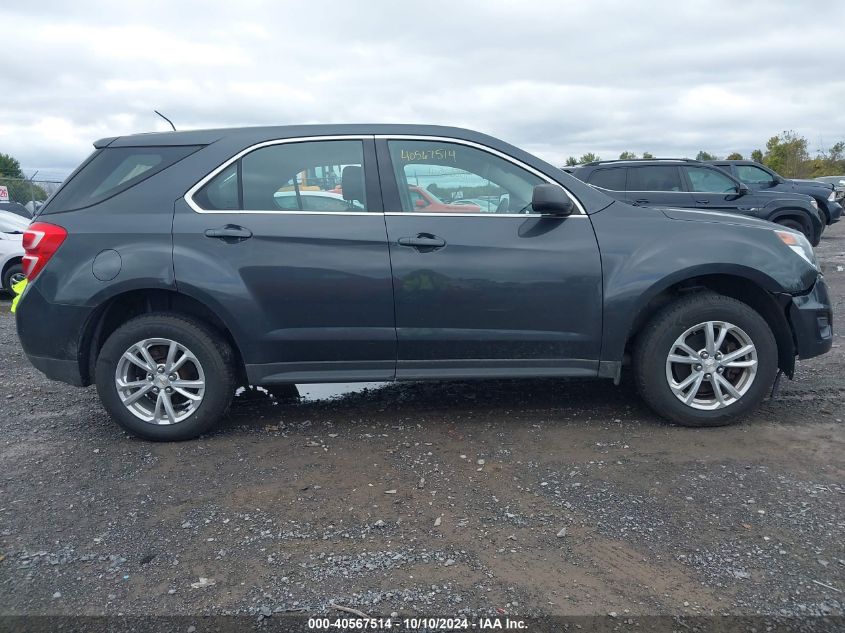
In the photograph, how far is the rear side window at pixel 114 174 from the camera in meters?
4.16

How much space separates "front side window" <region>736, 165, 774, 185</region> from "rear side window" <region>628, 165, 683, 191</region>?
10.0ft

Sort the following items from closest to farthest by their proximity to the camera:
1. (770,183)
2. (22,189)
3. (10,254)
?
(10,254) → (770,183) → (22,189)

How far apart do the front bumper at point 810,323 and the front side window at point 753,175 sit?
10581 mm

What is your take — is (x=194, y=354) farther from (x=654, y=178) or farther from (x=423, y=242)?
(x=654, y=178)

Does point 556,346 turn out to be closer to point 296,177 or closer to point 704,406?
point 704,406

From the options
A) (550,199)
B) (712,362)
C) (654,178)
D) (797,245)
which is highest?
(654,178)

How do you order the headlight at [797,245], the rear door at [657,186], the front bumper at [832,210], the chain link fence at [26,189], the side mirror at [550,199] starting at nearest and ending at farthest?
the side mirror at [550,199] < the headlight at [797,245] < the rear door at [657,186] < the front bumper at [832,210] < the chain link fence at [26,189]

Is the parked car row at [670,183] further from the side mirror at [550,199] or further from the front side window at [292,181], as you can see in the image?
the front side window at [292,181]

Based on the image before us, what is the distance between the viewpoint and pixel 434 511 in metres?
3.25

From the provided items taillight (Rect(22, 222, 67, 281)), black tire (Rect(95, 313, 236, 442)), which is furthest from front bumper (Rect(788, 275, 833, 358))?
taillight (Rect(22, 222, 67, 281))

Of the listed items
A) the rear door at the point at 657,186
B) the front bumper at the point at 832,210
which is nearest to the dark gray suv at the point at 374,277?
the rear door at the point at 657,186

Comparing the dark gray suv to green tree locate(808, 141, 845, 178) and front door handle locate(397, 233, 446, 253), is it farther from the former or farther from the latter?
green tree locate(808, 141, 845, 178)

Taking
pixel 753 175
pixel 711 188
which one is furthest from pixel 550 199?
pixel 753 175

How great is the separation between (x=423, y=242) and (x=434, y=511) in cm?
157
